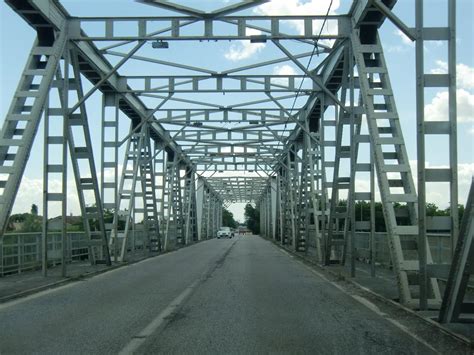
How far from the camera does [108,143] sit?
24.8 meters

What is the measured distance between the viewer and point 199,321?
32.4 feet

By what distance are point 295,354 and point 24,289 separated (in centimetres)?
907

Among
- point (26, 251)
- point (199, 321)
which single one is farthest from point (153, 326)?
point (26, 251)

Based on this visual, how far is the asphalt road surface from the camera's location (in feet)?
25.9

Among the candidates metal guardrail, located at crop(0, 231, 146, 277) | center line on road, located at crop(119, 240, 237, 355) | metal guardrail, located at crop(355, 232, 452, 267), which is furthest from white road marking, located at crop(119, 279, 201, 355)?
metal guardrail, located at crop(355, 232, 452, 267)

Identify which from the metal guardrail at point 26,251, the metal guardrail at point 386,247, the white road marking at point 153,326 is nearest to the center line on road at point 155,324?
the white road marking at point 153,326

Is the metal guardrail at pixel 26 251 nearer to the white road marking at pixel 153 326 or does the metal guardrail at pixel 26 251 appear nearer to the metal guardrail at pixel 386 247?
the white road marking at pixel 153 326

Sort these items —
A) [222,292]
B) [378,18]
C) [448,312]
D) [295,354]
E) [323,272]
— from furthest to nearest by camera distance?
1. [323,272]
2. [378,18]
3. [222,292]
4. [448,312]
5. [295,354]

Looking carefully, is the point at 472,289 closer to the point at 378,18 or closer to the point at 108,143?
the point at 378,18

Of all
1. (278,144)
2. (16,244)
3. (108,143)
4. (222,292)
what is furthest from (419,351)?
(278,144)

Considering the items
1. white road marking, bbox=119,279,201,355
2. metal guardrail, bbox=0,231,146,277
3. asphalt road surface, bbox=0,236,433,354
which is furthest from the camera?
metal guardrail, bbox=0,231,146,277

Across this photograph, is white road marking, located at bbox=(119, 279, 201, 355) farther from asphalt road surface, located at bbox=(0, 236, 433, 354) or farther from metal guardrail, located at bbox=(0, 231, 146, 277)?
metal guardrail, located at bbox=(0, 231, 146, 277)

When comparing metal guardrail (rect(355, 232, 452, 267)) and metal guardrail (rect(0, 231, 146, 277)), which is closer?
metal guardrail (rect(355, 232, 452, 267))

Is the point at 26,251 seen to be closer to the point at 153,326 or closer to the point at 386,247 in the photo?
the point at 153,326
